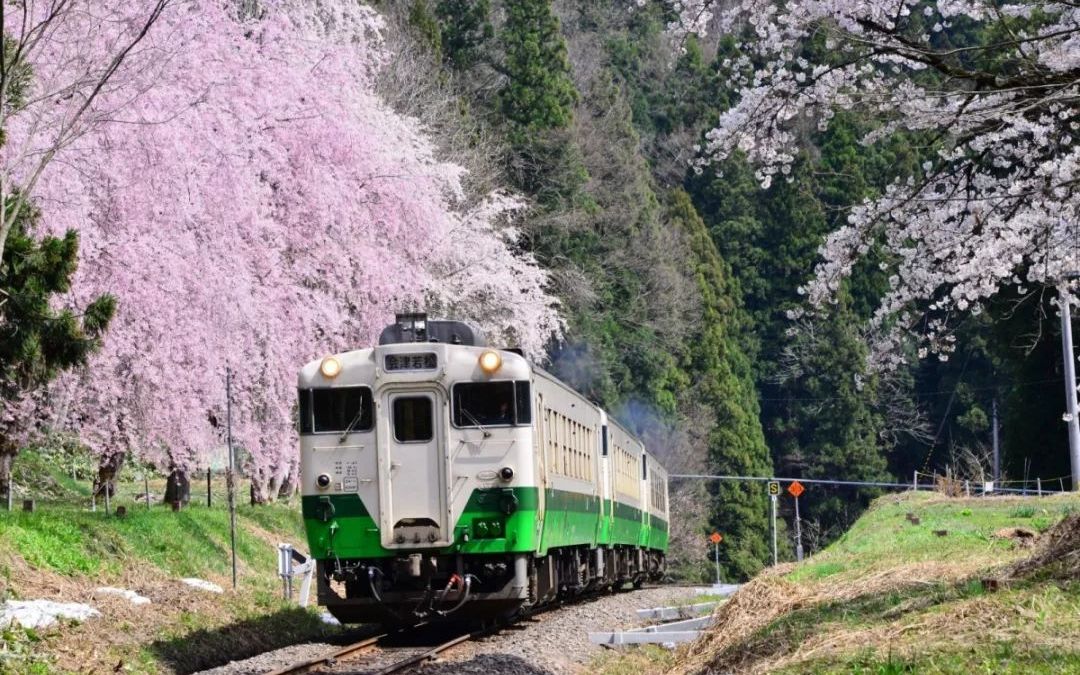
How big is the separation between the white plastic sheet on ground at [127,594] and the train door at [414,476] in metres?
2.55

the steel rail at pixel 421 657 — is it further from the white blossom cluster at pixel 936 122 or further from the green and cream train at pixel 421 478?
the white blossom cluster at pixel 936 122

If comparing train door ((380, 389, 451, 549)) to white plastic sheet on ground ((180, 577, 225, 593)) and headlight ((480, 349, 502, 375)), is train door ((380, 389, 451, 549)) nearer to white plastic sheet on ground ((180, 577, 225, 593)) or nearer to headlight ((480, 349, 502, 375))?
headlight ((480, 349, 502, 375))

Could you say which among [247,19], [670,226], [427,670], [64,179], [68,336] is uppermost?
[670,226]

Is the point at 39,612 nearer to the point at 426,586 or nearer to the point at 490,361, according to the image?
the point at 426,586

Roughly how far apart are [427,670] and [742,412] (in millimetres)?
47399

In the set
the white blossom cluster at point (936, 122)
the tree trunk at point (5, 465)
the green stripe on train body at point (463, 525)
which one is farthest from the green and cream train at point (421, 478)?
the tree trunk at point (5, 465)

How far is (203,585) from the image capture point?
16859 millimetres

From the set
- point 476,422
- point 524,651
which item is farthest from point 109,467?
point 524,651

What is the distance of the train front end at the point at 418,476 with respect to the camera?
1329cm

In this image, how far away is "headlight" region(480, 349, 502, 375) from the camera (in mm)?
13492

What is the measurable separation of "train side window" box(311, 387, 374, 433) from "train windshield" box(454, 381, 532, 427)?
0.73 metres

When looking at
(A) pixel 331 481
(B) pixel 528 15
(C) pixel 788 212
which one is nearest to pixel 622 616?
(A) pixel 331 481

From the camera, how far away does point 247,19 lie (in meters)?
22.1

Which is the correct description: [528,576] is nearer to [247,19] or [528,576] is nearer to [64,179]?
[64,179]
